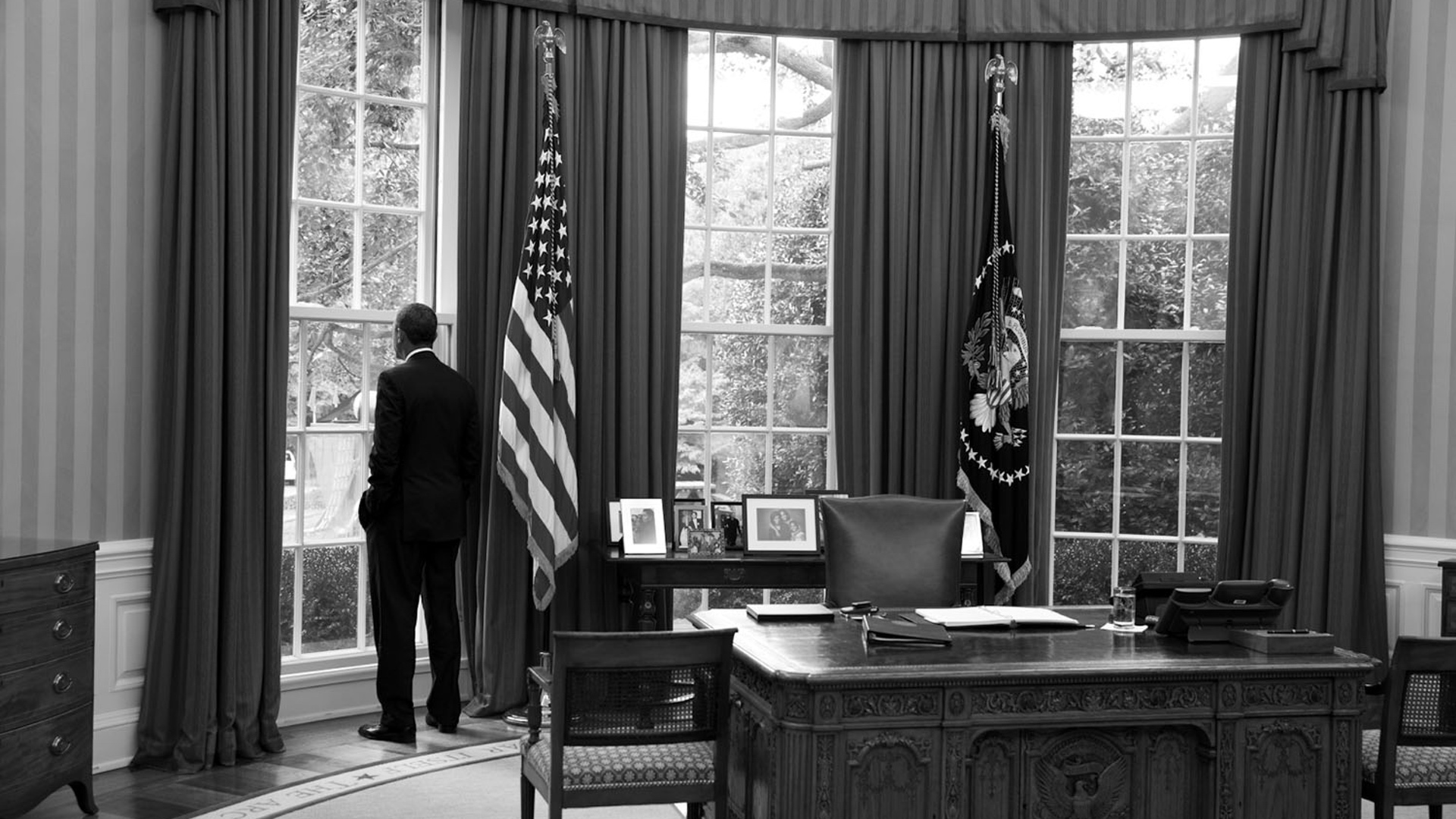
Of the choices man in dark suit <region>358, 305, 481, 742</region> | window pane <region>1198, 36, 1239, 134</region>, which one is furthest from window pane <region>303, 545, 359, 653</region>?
window pane <region>1198, 36, 1239, 134</region>

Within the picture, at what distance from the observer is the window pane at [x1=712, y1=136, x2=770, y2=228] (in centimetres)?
645

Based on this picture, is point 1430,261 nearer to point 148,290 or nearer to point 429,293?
point 429,293

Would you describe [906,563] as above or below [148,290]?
below

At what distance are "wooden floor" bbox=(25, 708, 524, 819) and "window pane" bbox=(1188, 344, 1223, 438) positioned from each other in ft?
11.3

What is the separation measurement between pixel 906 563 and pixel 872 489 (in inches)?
69.3

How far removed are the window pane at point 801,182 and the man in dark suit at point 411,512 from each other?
191 cm

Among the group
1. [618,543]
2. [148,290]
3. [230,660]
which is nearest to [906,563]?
[618,543]

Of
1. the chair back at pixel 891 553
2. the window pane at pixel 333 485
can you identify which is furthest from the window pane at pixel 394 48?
the chair back at pixel 891 553

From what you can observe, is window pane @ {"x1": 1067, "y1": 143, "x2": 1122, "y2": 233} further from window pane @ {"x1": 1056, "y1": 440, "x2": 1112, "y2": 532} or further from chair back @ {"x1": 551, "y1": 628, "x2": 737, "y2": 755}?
chair back @ {"x1": 551, "y1": 628, "x2": 737, "y2": 755}

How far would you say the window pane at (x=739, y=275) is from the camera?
646 cm

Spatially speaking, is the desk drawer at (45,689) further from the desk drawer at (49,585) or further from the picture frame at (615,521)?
the picture frame at (615,521)

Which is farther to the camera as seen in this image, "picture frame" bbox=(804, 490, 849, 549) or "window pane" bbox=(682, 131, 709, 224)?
"window pane" bbox=(682, 131, 709, 224)

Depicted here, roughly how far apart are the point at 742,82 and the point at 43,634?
12.9 ft

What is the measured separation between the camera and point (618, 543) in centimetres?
574
